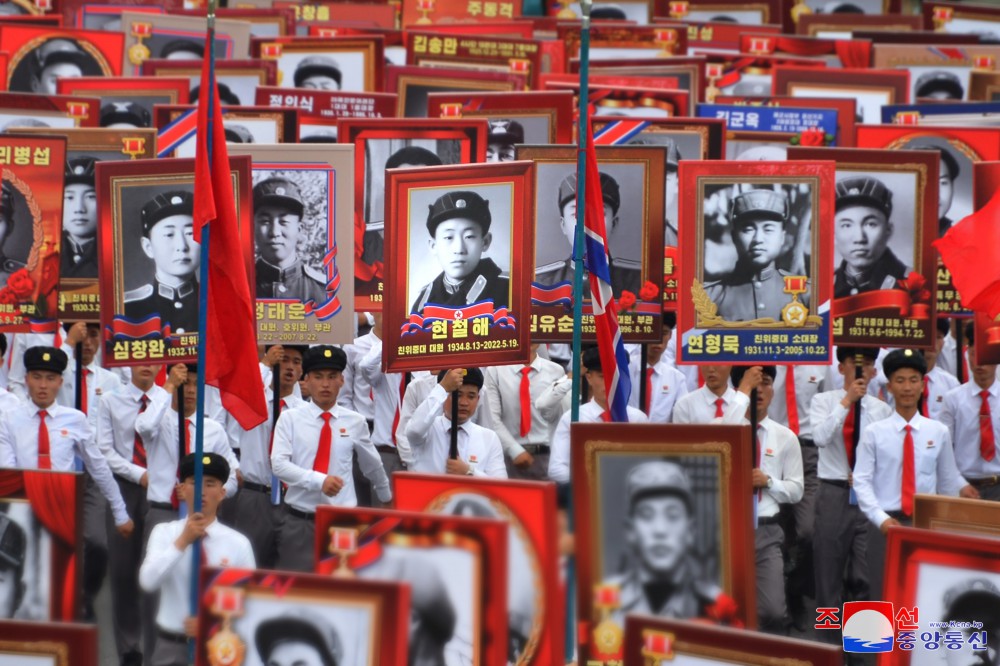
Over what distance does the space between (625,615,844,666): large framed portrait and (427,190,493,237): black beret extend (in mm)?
5397

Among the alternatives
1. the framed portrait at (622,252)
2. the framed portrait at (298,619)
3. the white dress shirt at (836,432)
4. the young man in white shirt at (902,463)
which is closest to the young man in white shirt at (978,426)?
the white dress shirt at (836,432)

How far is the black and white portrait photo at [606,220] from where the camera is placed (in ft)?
39.5

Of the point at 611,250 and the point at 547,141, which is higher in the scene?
the point at 547,141

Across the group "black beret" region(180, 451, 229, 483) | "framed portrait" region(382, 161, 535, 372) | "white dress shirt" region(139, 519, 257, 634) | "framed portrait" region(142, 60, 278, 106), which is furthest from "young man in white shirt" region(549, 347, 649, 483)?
"framed portrait" region(142, 60, 278, 106)

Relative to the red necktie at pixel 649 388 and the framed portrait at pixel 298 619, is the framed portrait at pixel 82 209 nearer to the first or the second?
the red necktie at pixel 649 388

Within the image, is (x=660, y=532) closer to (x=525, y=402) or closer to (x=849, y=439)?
(x=849, y=439)

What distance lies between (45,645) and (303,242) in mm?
5872

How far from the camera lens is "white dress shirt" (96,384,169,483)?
483 inches

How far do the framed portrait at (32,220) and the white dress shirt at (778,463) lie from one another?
513 centimetres

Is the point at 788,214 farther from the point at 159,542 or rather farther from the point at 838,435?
the point at 159,542

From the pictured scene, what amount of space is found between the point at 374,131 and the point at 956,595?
686 cm

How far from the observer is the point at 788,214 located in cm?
1173

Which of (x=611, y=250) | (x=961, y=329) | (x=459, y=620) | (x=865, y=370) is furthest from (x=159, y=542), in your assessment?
(x=961, y=329)

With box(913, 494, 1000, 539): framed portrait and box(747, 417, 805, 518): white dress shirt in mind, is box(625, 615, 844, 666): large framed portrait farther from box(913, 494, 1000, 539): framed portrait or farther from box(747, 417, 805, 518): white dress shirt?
box(747, 417, 805, 518): white dress shirt
